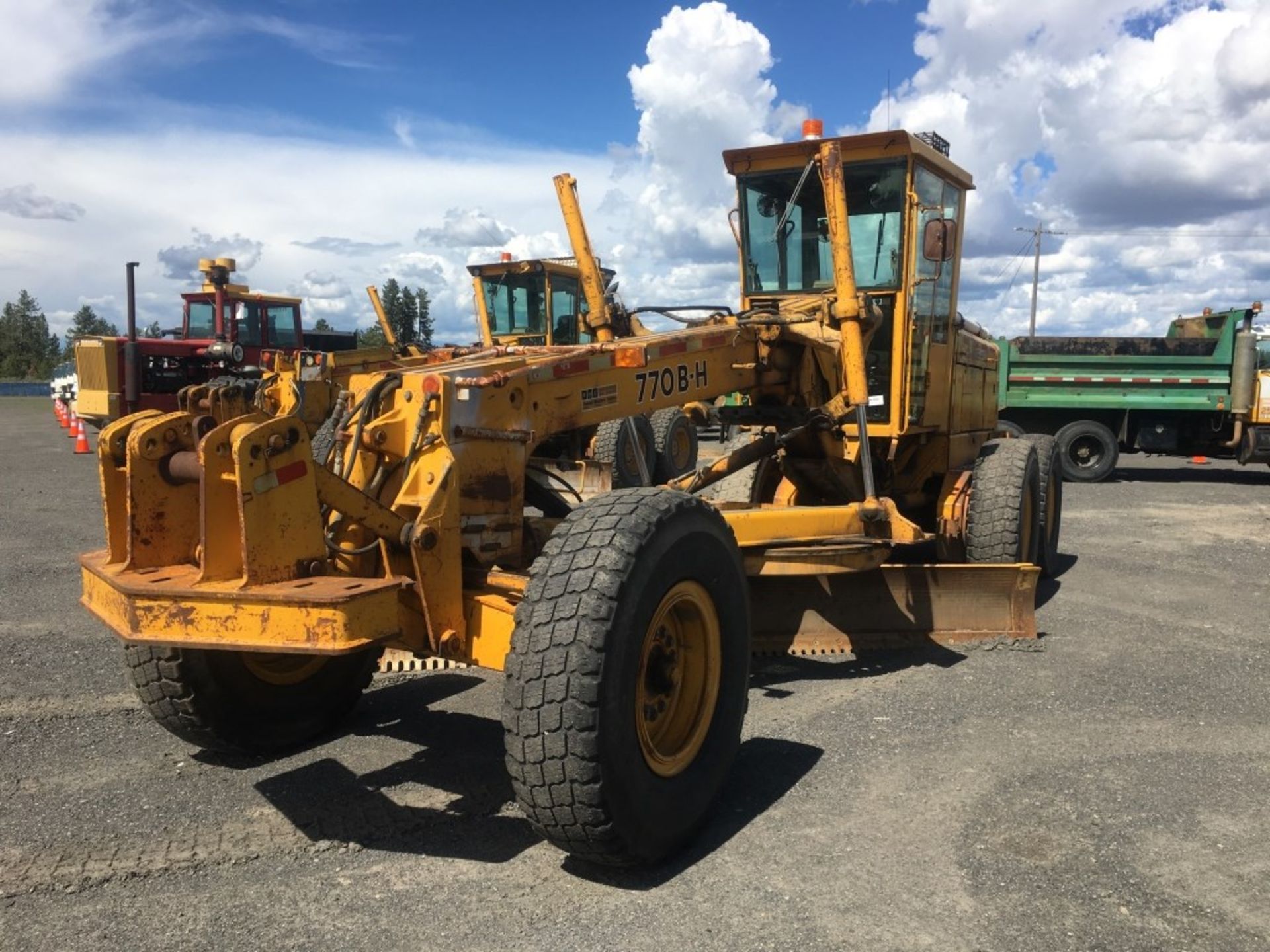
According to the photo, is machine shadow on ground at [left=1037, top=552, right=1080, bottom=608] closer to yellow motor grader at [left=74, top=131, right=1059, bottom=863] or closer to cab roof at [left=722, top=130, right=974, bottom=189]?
yellow motor grader at [left=74, top=131, right=1059, bottom=863]

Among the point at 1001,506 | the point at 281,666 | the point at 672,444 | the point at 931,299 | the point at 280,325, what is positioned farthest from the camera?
the point at 280,325

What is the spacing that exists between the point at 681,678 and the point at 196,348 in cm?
1309

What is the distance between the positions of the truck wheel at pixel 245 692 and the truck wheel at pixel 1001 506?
391cm

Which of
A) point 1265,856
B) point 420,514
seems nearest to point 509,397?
point 420,514

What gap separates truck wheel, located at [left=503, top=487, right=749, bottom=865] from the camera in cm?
310

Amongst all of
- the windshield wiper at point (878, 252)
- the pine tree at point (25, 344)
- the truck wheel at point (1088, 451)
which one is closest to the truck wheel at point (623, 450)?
the windshield wiper at point (878, 252)

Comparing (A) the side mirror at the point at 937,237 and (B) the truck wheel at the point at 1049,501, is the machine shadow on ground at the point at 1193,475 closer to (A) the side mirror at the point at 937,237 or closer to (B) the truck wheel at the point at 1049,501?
(B) the truck wheel at the point at 1049,501

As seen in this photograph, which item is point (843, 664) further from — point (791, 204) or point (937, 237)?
point (791, 204)

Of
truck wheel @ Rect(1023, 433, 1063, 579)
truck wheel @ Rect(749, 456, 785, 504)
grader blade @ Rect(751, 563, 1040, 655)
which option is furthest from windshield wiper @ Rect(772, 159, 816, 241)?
truck wheel @ Rect(1023, 433, 1063, 579)

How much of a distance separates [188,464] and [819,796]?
8.47 feet

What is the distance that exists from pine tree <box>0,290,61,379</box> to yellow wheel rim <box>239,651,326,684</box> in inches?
2934

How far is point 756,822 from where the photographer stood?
149 inches

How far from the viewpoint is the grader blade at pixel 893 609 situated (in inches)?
225

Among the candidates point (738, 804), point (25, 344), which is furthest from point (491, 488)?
point (25, 344)
